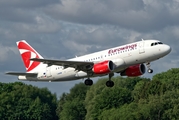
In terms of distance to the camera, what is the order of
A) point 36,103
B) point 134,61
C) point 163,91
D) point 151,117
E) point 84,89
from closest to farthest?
point 134,61, point 151,117, point 163,91, point 84,89, point 36,103

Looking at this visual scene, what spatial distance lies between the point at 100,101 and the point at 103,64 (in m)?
71.4

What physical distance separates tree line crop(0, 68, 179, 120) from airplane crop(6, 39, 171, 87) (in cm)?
5119

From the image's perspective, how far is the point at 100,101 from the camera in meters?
164

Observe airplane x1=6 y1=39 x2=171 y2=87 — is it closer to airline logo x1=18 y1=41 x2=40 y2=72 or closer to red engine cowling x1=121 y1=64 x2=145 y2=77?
red engine cowling x1=121 y1=64 x2=145 y2=77

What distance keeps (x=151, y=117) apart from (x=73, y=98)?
3332 cm

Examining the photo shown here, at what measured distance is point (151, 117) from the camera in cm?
15138

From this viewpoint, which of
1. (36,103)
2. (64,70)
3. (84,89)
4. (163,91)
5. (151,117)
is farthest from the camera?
(36,103)

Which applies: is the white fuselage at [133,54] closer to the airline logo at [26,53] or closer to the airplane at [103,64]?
the airplane at [103,64]

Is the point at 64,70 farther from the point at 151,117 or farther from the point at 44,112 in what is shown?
the point at 44,112

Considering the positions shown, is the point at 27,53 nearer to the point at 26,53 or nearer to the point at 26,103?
the point at 26,53

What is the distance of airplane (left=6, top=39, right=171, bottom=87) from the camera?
92375 millimetres

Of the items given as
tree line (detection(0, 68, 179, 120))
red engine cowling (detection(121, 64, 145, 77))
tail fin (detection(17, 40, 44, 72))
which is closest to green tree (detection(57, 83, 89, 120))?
tree line (detection(0, 68, 179, 120))

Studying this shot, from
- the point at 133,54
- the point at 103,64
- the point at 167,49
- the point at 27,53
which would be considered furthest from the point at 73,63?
the point at 27,53

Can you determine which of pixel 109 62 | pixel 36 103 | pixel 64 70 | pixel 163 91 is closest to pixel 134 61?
pixel 109 62
